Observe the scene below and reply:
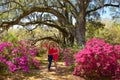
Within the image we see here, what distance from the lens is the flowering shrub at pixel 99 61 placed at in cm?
1184

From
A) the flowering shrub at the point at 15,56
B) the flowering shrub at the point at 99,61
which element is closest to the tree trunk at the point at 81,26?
the flowering shrub at the point at 15,56

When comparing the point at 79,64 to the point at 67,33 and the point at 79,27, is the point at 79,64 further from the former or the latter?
the point at 67,33

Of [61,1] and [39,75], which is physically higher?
[61,1]

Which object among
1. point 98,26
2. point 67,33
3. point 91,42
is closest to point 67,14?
point 67,33

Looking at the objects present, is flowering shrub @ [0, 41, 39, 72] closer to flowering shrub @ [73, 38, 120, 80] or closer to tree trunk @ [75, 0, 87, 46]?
flowering shrub @ [73, 38, 120, 80]

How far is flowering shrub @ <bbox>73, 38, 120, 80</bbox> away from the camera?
11.8 meters

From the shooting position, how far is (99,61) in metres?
11.8

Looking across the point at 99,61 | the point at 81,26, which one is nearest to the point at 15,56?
the point at 99,61

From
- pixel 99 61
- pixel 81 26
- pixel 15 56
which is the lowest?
pixel 99 61

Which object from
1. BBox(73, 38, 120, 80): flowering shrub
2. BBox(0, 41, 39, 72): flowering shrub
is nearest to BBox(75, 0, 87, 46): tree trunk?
BBox(0, 41, 39, 72): flowering shrub

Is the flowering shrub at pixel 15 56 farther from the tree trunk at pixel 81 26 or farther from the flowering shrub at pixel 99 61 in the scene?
the tree trunk at pixel 81 26

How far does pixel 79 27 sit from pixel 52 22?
4.67 meters

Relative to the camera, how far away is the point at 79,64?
1233cm

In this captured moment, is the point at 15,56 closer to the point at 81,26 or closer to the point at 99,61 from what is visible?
the point at 99,61
